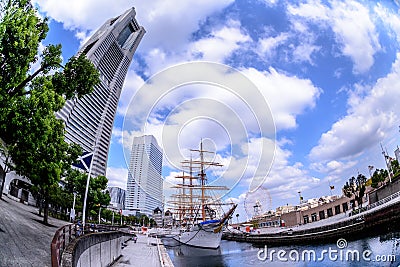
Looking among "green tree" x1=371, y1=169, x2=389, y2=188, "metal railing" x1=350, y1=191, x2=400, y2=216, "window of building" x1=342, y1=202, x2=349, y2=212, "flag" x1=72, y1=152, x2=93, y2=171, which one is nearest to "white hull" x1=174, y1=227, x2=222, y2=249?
"flag" x1=72, y1=152, x2=93, y2=171

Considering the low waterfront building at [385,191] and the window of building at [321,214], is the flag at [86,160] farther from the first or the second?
the low waterfront building at [385,191]

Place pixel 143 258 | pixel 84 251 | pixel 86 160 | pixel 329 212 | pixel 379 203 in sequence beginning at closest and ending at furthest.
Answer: pixel 379 203, pixel 329 212, pixel 84 251, pixel 86 160, pixel 143 258

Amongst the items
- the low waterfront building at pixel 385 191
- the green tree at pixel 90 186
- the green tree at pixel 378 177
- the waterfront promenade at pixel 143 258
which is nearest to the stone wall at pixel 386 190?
the low waterfront building at pixel 385 191

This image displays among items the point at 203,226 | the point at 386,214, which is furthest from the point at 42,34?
the point at 203,226

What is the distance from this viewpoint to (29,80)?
21.3 ft

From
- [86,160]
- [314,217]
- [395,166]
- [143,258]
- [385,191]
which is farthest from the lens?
[143,258]

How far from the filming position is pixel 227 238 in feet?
167

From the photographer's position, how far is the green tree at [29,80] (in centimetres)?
537

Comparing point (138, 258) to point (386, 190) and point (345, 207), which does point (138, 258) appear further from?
point (386, 190)

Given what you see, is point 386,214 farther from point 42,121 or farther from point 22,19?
point 22,19

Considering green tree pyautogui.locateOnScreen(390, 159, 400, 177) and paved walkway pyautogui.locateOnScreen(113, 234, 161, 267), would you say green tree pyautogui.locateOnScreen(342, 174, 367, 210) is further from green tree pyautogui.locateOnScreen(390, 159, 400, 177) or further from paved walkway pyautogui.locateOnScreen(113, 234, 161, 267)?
paved walkway pyautogui.locateOnScreen(113, 234, 161, 267)

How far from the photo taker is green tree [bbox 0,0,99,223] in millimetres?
5367

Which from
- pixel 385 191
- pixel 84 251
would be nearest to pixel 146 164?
pixel 84 251

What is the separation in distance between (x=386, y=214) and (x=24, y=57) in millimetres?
9209
